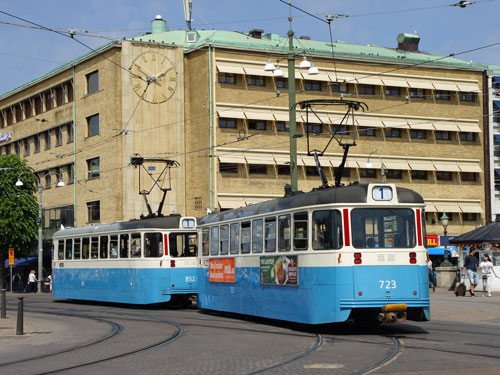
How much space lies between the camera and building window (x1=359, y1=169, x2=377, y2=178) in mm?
59812

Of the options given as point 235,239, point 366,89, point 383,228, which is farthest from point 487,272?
point 366,89

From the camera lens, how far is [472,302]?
2716 centimetres

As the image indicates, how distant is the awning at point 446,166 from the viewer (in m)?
61.5

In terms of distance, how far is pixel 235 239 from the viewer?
2053 centimetres

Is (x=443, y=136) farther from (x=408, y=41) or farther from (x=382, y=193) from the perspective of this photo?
(x=382, y=193)

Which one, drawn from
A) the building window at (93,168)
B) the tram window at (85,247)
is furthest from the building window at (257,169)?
the tram window at (85,247)

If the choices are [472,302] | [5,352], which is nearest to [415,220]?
[5,352]

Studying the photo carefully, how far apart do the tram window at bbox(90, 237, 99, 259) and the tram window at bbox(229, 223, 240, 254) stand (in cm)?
917

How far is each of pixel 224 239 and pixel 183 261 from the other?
14.6 ft

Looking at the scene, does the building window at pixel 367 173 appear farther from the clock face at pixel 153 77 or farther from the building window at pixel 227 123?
the clock face at pixel 153 77

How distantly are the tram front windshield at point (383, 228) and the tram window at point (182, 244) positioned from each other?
10415mm

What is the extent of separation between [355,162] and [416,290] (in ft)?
142

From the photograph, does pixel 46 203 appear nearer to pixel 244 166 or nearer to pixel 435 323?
pixel 244 166

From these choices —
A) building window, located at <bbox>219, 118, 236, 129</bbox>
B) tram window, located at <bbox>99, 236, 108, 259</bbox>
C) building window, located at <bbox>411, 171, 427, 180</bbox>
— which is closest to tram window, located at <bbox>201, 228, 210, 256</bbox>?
tram window, located at <bbox>99, 236, 108, 259</bbox>
